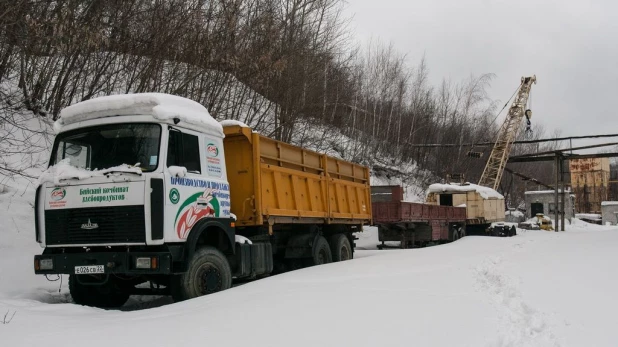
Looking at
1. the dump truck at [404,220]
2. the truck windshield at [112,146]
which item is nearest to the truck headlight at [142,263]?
the truck windshield at [112,146]

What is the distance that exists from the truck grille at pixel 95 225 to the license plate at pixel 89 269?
32cm

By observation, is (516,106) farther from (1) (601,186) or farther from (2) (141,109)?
(2) (141,109)

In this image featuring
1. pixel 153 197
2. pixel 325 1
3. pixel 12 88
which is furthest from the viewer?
pixel 325 1

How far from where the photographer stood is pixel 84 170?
721cm

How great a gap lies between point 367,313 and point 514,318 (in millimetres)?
1526

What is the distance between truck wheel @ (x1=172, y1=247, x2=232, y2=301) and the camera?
7.23 m

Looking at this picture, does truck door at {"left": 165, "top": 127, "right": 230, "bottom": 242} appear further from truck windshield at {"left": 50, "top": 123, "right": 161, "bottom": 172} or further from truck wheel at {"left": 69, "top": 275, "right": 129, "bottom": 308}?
truck wheel at {"left": 69, "top": 275, "right": 129, "bottom": 308}

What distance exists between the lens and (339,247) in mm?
12719

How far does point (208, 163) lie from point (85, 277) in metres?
2.44

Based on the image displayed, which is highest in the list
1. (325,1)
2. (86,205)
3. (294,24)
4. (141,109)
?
(325,1)

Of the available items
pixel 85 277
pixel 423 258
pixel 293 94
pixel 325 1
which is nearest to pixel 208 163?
pixel 85 277

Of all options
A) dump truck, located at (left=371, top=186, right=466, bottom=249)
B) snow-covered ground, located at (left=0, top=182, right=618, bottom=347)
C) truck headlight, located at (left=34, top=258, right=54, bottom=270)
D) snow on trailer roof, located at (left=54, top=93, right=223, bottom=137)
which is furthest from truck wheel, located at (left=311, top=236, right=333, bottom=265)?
dump truck, located at (left=371, top=186, right=466, bottom=249)

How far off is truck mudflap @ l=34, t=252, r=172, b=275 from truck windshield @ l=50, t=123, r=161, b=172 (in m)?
1.18

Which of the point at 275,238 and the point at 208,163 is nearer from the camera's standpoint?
the point at 208,163
